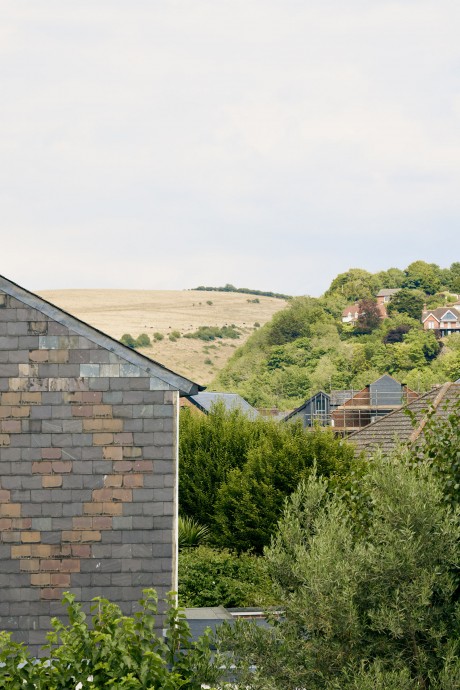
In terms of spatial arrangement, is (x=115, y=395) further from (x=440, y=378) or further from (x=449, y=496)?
(x=440, y=378)

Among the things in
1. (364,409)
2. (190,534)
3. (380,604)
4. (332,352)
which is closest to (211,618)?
(380,604)

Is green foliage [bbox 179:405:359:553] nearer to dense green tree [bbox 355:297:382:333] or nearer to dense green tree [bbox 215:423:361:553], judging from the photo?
dense green tree [bbox 215:423:361:553]

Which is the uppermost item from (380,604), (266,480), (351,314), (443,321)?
(351,314)

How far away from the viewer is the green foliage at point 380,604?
9.42 m

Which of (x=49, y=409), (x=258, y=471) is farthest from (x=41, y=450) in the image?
(x=258, y=471)

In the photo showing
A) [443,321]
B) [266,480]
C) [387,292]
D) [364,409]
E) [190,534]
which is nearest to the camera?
[266,480]

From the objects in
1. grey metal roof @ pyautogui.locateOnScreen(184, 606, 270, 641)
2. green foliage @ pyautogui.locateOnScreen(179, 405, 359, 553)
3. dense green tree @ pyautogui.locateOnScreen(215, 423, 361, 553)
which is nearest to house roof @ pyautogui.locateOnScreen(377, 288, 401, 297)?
green foliage @ pyautogui.locateOnScreen(179, 405, 359, 553)

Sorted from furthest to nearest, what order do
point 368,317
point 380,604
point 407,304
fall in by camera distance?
point 407,304 < point 368,317 < point 380,604

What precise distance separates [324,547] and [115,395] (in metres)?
6.06

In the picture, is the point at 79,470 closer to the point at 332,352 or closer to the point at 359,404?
the point at 359,404

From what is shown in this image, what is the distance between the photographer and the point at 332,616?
31.4 ft

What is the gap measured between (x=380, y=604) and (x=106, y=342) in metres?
6.83

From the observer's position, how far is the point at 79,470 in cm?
1508

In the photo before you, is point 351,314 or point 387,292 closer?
point 351,314
